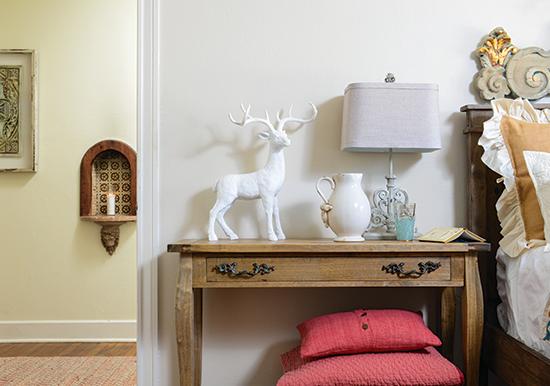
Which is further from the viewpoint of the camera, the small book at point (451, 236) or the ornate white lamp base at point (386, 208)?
the ornate white lamp base at point (386, 208)

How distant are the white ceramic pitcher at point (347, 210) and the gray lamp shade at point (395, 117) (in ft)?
0.51

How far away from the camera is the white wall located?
1695 mm

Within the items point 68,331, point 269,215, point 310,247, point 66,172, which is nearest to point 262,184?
point 269,215

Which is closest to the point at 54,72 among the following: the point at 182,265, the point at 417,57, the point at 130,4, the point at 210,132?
the point at 130,4

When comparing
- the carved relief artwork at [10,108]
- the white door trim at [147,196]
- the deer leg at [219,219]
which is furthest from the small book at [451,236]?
the carved relief artwork at [10,108]

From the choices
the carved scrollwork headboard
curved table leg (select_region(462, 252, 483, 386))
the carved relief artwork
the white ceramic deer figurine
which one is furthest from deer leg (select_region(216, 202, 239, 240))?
the carved relief artwork

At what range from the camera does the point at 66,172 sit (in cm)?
271

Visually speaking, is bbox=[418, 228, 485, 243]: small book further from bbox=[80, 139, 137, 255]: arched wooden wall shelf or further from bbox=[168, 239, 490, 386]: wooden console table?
bbox=[80, 139, 137, 255]: arched wooden wall shelf

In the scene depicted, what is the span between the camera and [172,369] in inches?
65.7

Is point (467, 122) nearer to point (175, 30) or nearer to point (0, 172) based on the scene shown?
point (175, 30)

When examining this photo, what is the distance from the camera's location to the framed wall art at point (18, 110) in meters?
2.68

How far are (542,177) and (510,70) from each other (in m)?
0.66

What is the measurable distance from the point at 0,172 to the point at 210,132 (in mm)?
1841

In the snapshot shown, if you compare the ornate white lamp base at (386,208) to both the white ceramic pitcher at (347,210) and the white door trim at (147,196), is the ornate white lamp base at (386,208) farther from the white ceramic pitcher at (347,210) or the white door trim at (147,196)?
the white door trim at (147,196)
